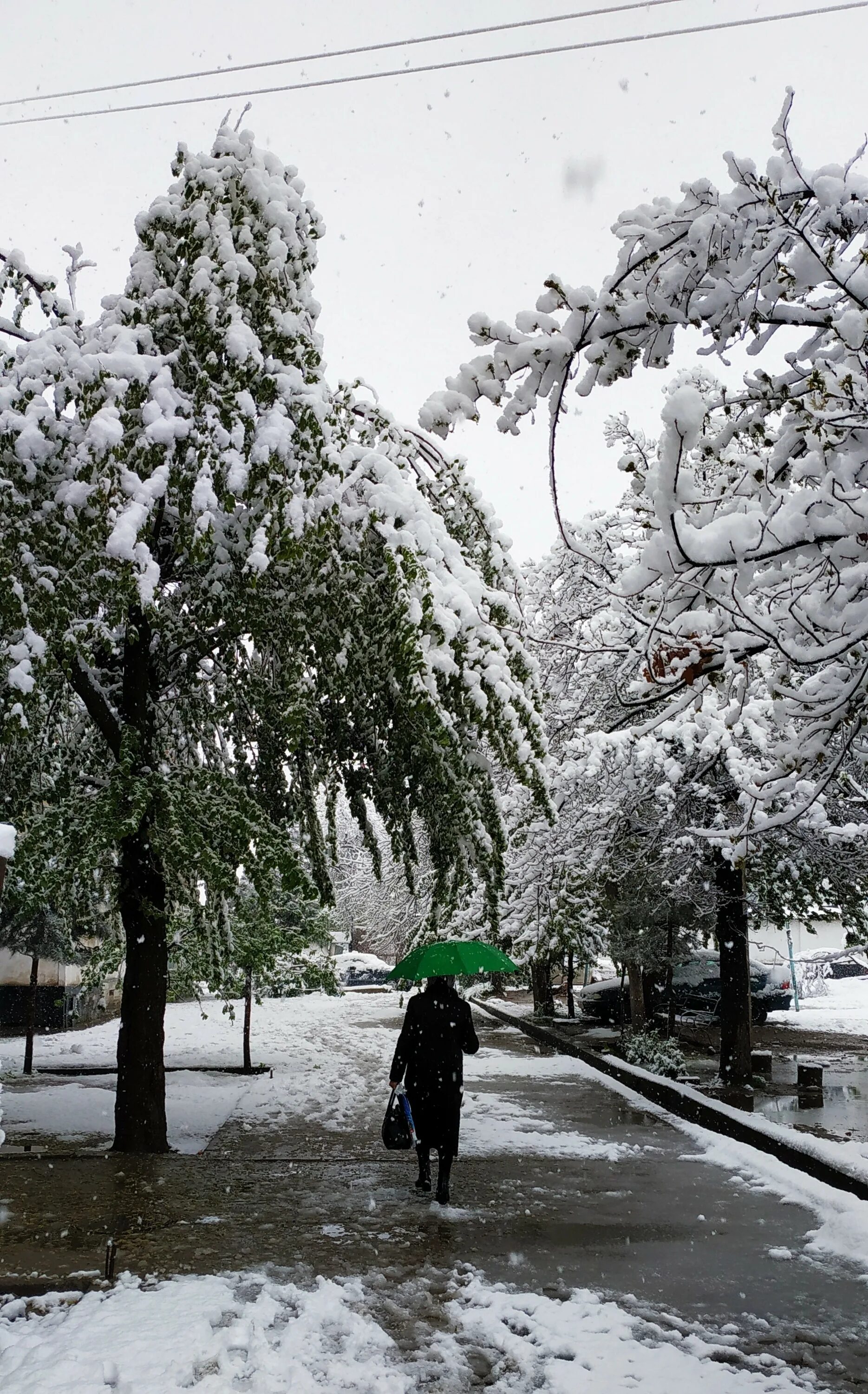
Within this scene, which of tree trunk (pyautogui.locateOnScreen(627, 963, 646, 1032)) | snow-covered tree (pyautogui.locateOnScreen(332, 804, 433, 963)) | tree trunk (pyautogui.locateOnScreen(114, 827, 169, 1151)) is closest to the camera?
tree trunk (pyautogui.locateOnScreen(114, 827, 169, 1151))

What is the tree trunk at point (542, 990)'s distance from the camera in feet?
88.6

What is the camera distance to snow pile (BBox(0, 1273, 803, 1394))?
4621 mm

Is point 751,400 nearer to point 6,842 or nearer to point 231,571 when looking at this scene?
point 6,842

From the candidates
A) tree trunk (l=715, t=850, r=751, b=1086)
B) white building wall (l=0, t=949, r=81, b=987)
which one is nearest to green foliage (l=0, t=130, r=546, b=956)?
tree trunk (l=715, t=850, r=751, b=1086)

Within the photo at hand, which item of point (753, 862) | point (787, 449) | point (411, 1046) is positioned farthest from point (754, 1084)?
point (787, 449)

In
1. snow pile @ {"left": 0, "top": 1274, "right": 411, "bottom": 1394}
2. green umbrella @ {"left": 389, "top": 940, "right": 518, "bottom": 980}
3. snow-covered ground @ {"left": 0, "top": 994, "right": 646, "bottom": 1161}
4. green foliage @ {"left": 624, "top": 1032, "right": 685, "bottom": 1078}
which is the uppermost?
green umbrella @ {"left": 389, "top": 940, "right": 518, "bottom": 980}

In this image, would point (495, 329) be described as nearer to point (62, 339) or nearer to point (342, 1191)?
point (62, 339)

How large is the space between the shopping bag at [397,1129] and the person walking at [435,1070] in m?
0.08

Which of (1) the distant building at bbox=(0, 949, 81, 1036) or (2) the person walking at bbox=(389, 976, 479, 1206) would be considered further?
(1) the distant building at bbox=(0, 949, 81, 1036)

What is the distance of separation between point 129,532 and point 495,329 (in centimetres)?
343

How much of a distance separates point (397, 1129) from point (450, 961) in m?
1.49

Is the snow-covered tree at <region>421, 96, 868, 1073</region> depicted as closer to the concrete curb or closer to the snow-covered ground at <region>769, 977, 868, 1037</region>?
the concrete curb

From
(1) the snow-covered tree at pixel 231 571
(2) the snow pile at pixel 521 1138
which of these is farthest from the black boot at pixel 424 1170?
(1) the snow-covered tree at pixel 231 571

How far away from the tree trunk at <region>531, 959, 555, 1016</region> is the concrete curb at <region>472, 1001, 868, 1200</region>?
739cm
